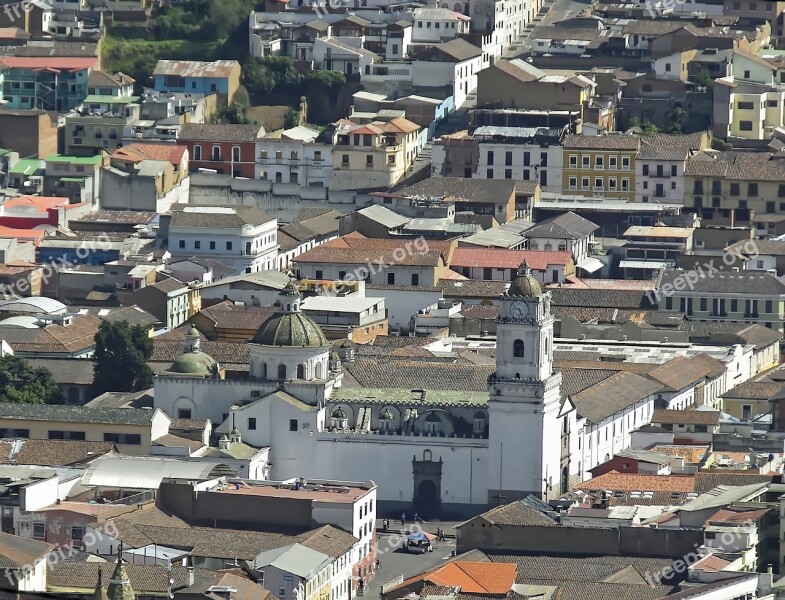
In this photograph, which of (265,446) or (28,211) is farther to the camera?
A: (28,211)

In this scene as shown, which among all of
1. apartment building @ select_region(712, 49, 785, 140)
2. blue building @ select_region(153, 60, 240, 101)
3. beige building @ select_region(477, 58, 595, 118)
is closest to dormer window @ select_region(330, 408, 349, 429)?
beige building @ select_region(477, 58, 595, 118)

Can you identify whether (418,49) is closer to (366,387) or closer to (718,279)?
(718,279)

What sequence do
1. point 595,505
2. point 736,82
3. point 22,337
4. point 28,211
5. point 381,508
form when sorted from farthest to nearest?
1. point 736,82
2. point 28,211
3. point 22,337
4. point 381,508
5. point 595,505

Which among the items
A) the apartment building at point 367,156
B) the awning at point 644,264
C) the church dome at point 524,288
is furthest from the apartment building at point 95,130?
the church dome at point 524,288

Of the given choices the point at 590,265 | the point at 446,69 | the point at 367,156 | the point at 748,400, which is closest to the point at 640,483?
the point at 748,400

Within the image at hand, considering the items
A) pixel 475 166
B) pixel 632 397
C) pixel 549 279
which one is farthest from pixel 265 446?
pixel 475 166

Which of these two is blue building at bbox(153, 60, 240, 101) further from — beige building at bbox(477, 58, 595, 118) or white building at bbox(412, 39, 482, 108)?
beige building at bbox(477, 58, 595, 118)
